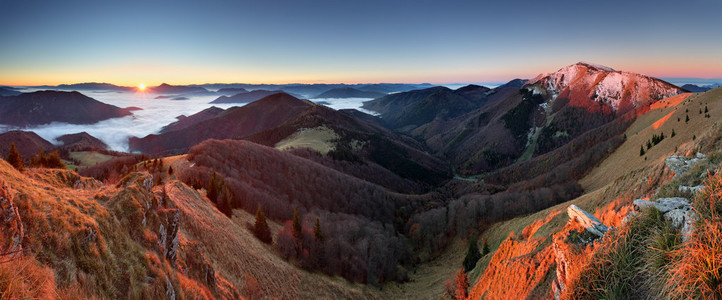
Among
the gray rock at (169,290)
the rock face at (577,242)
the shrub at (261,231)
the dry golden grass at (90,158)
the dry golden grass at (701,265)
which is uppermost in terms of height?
the dry golden grass at (701,265)

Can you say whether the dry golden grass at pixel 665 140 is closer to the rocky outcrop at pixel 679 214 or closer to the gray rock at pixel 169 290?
the rocky outcrop at pixel 679 214

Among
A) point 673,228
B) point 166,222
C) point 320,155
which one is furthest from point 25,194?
point 320,155

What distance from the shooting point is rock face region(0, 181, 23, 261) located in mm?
8812

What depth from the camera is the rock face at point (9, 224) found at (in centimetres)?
881

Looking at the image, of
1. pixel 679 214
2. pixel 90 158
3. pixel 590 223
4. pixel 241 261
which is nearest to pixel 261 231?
pixel 241 261

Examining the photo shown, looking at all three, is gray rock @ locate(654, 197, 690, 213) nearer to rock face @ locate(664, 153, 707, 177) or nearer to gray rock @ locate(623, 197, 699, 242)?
gray rock @ locate(623, 197, 699, 242)

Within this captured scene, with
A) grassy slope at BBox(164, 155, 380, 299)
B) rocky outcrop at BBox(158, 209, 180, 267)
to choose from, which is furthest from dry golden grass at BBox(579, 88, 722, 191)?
rocky outcrop at BBox(158, 209, 180, 267)

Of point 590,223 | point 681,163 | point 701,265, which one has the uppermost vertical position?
point 701,265

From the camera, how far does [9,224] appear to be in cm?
913

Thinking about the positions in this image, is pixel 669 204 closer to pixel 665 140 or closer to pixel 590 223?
pixel 590 223

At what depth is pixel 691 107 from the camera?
10362cm

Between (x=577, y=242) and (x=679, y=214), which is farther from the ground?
(x=679, y=214)

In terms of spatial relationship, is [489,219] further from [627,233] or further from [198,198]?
[627,233]

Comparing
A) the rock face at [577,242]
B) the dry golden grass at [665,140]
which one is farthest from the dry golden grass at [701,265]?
the dry golden grass at [665,140]
